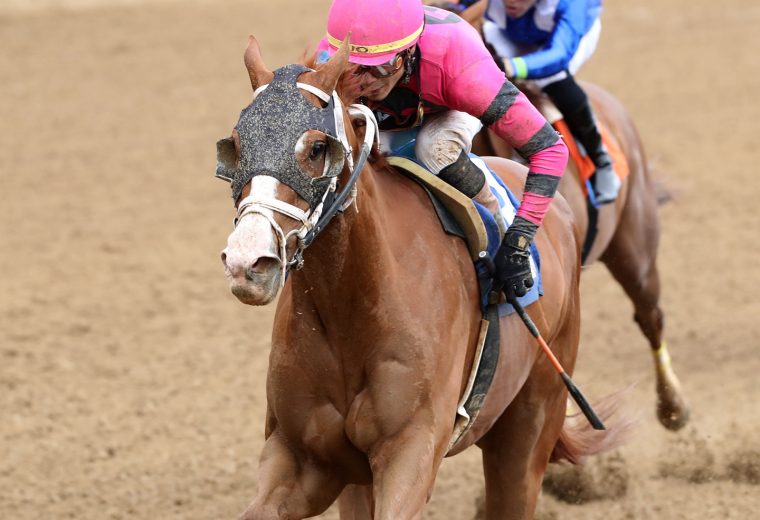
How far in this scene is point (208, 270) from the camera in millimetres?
8867

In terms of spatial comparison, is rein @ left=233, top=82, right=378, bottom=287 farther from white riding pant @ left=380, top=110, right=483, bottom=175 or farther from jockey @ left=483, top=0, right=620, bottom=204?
jockey @ left=483, top=0, right=620, bottom=204

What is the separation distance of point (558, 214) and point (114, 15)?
1105cm

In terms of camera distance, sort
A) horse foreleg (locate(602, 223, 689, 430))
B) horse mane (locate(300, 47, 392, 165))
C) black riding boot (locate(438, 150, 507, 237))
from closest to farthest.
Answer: horse mane (locate(300, 47, 392, 165)) → black riding boot (locate(438, 150, 507, 237)) → horse foreleg (locate(602, 223, 689, 430))

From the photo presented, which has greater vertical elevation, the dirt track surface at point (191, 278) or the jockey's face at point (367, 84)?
the jockey's face at point (367, 84)

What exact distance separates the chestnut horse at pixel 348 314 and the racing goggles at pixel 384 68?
227 millimetres

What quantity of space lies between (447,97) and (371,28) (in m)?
0.41

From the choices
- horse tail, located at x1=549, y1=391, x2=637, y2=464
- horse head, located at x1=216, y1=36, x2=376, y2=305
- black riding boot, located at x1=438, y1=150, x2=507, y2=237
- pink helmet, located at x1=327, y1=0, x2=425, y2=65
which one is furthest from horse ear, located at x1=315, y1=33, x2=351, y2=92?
horse tail, located at x1=549, y1=391, x2=637, y2=464

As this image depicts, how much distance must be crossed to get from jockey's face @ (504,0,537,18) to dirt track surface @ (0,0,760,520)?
76.2 inches

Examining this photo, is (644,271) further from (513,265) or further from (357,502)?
(357,502)

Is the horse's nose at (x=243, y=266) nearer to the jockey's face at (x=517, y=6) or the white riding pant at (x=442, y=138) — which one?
the white riding pant at (x=442, y=138)

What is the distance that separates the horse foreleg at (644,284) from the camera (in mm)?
6797

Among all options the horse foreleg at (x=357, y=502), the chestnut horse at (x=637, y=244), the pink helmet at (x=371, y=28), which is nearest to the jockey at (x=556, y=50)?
the chestnut horse at (x=637, y=244)

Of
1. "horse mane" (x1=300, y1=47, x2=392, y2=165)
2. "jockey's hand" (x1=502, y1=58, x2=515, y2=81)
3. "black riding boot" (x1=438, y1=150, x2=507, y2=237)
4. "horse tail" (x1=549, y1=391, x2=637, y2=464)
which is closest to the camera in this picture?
"horse mane" (x1=300, y1=47, x2=392, y2=165)

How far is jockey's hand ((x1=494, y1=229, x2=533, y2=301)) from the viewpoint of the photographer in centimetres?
394
